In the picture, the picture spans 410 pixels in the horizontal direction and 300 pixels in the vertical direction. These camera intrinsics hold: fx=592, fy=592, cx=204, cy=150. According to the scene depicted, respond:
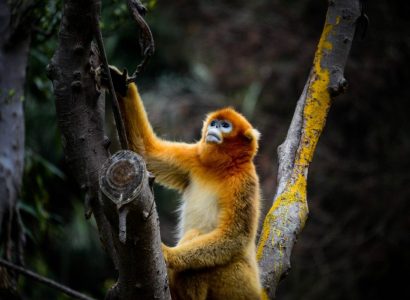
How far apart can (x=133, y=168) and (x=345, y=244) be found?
8375 mm

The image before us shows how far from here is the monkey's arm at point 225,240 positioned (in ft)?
10.5

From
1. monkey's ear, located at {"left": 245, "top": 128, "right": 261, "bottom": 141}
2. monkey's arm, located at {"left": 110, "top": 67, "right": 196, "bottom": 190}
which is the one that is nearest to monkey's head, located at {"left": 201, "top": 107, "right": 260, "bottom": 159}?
monkey's ear, located at {"left": 245, "top": 128, "right": 261, "bottom": 141}

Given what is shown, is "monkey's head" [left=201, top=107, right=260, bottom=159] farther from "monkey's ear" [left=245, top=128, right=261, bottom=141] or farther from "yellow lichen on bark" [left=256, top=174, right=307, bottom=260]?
"yellow lichen on bark" [left=256, top=174, right=307, bottom=260]

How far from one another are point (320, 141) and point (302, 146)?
7758 mm

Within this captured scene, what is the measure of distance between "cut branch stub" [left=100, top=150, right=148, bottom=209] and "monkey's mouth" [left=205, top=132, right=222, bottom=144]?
5.38ft

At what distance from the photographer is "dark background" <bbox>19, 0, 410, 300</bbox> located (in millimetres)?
9977

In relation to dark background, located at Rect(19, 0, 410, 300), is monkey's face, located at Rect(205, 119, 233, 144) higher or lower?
higher

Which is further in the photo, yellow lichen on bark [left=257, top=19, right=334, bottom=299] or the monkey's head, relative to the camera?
the monkey's head

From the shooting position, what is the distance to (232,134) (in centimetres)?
A: 398

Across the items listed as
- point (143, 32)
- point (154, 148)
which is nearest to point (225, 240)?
point (154, 148)

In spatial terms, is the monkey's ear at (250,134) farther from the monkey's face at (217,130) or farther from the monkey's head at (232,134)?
the monkey's face at (217,130)

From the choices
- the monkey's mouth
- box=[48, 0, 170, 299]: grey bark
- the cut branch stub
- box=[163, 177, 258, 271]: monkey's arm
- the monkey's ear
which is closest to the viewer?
the cut branch stub

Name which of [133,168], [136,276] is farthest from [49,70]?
[136,276]

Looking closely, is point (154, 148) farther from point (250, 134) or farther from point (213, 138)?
point (250, 134)
